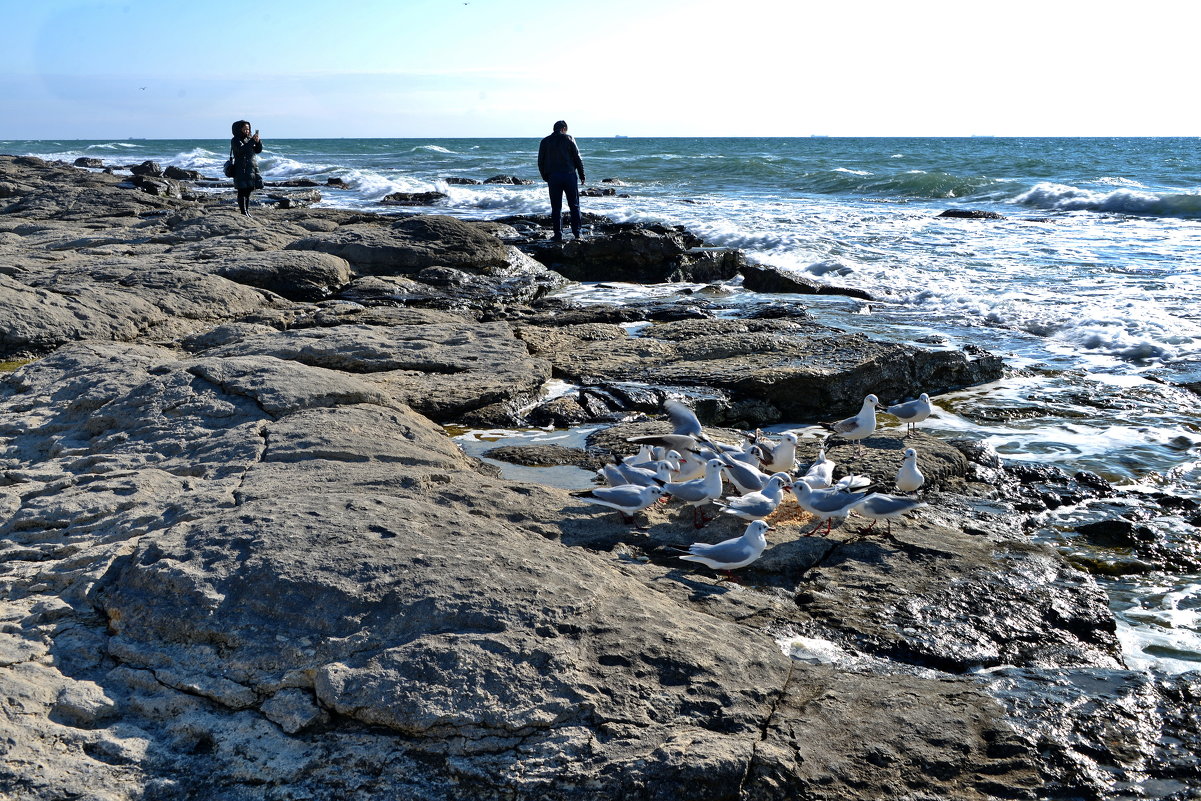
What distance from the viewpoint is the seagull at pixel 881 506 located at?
4.48 m

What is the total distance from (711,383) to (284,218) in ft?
32.0

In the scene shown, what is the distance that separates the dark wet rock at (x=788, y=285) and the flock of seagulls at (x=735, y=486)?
6640 mm

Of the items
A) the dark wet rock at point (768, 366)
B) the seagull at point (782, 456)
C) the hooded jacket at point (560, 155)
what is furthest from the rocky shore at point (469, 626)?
the hooded jacket at point (560, 155)

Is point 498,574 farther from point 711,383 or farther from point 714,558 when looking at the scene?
point 711,383

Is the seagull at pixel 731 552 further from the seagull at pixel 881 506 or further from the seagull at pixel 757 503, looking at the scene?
the seagull at pixel 881 506

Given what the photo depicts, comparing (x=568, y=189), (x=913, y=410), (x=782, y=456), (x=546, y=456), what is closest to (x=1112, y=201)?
(x=568, y=189)

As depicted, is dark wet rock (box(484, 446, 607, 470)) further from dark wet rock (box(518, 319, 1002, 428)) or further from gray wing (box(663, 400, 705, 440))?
dark wet rock (box(518, 319, 1002, 428))

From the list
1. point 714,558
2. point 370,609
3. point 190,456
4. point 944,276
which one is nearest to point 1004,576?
point 714,558

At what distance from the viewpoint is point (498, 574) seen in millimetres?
3307

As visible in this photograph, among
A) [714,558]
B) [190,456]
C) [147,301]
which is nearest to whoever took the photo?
[714,558]

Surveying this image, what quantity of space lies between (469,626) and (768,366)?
485 centimetres

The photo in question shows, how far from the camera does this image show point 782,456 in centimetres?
558

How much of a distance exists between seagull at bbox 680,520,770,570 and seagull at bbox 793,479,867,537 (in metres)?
0.55

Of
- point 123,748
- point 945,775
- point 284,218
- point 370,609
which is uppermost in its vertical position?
point 284,218
